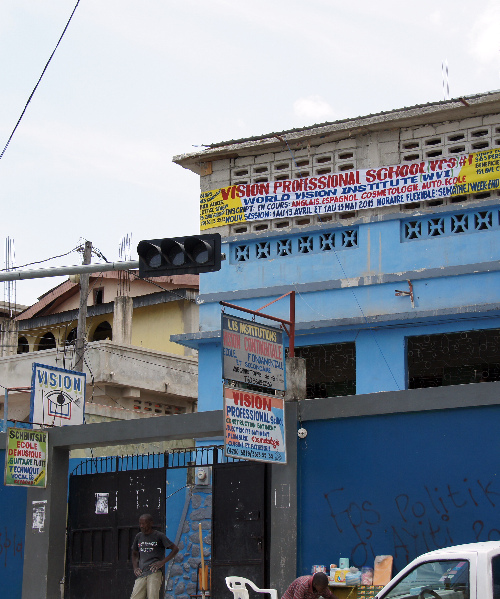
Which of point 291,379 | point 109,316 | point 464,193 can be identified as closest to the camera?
point 291,379

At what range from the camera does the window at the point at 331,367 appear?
19.0m

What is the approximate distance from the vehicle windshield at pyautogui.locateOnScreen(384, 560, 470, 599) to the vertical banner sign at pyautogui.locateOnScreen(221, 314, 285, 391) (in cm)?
418

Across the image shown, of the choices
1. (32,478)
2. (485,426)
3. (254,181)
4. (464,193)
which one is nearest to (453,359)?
(464,193)

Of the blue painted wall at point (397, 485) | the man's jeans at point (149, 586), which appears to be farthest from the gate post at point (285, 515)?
the man's jeans at point (149, 586)

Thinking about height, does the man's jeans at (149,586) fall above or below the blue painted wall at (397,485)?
below

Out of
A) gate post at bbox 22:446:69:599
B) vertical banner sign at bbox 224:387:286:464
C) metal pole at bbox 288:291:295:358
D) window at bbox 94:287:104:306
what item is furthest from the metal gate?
window at bbox 94:287:104:306

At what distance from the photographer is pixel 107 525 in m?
15.3

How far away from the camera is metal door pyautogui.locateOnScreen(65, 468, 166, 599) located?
14922mm

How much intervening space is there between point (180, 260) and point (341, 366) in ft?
26.5

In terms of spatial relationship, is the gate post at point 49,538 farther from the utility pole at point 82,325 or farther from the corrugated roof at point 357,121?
the utility pole at point 82,325

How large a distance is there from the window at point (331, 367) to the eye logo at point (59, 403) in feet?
14.9

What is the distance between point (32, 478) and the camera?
1533 cm

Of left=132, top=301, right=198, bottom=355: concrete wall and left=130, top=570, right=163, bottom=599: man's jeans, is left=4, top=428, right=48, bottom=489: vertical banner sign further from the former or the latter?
left=132, top=301, right=198, bottom=355: concrete wall

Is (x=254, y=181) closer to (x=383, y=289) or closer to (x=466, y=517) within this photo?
(x=383, y=289)
